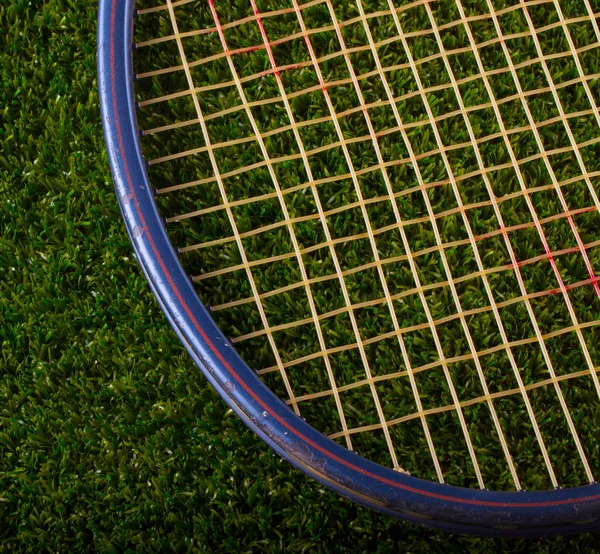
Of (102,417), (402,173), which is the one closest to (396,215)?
(402,173)

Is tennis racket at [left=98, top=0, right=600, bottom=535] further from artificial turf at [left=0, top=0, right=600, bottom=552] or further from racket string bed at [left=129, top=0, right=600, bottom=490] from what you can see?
artificial turf at [left=0, top=0, right=600, bottom=552]

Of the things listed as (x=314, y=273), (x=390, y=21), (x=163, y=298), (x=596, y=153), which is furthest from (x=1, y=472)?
(x=596, y=153)

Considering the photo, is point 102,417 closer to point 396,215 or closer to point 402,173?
point 396,215

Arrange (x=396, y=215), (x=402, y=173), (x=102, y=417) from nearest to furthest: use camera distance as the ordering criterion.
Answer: (x=396, y=215) < (x=102, y=417) < (x=402, y=173)

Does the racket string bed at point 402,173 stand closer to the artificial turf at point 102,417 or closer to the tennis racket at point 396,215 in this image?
the tennis racket at point 396,215

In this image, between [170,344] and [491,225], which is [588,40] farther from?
[170,344]

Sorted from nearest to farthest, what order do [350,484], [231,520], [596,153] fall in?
[350,484], [231,520], [596,153]

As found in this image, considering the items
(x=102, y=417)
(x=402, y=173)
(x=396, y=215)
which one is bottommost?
(x=102, y=417)
